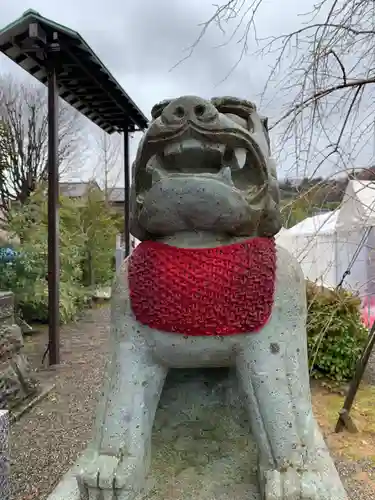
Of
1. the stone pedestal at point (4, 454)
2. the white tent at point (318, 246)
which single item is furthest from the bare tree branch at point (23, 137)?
the stone pedestal at point (4, 454)

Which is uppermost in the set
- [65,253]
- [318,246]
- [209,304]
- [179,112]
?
[179,112]

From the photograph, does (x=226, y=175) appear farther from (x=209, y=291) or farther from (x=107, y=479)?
(x=107, y=479)

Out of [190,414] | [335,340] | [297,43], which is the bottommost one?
[335,340]

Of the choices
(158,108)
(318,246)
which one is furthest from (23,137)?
(158,108)

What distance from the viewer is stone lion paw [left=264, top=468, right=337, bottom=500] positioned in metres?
1.01

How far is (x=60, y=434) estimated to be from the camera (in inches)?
116

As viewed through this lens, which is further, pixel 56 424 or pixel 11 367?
pixel 11 367

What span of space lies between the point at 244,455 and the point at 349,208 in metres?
4.15

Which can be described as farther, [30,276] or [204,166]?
[30,276]

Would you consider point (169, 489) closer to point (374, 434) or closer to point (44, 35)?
point (374, 434)

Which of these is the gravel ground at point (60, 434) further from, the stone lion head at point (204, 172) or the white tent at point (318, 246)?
the stone lion head at point (204, 172)

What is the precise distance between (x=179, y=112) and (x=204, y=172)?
13 centimetres

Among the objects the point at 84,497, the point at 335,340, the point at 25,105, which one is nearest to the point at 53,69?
the point at 335,340

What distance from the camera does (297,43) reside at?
6.82 feet
